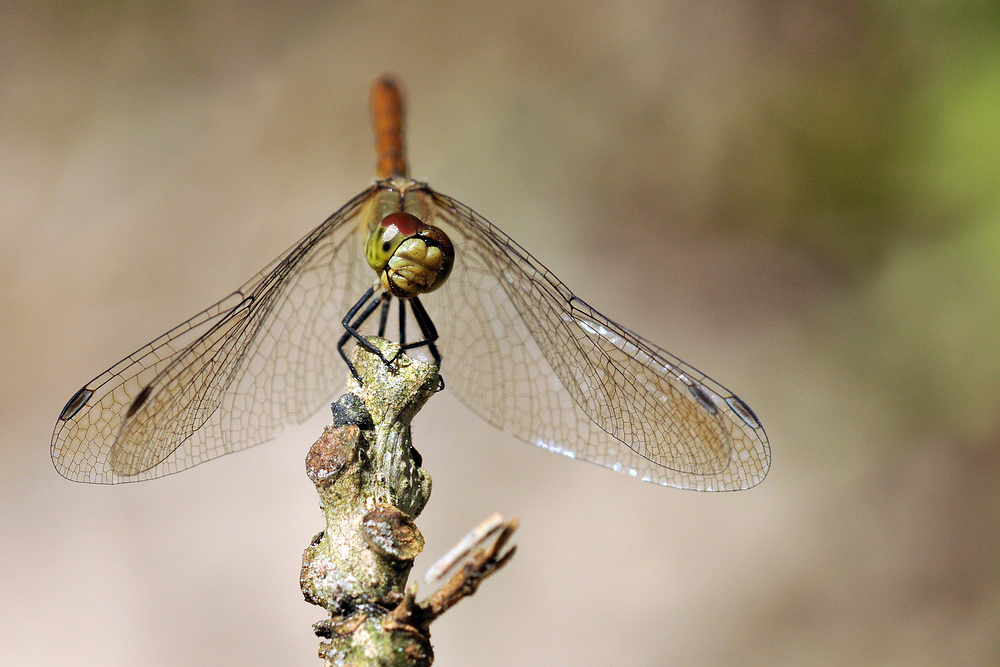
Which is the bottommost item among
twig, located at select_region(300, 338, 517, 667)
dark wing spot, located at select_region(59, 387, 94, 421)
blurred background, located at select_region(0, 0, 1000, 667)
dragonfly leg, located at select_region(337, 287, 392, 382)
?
twig, located at select_region(300, 338, 517, 667)

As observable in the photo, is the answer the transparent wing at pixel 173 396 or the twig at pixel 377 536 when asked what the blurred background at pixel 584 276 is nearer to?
the transparent wing at pixel 173 396

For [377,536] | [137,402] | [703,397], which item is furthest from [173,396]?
[703,397]

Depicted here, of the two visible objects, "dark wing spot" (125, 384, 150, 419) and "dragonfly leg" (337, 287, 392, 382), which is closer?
"dragonfly leg" (337, 287, 392, 382)

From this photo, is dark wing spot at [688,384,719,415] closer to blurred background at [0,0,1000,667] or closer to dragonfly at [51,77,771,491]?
dragonfly at [51,77,771,491]

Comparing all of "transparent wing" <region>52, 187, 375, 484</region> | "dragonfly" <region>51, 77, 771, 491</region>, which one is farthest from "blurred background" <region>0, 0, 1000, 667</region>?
"transparent wing" <region>52, 187, 375, 484</region>

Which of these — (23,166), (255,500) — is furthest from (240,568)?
(23,166)

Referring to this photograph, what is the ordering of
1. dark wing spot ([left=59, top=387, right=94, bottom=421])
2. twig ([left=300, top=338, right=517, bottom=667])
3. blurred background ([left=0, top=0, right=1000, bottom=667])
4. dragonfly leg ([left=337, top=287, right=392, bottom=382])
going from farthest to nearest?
blurred background ([left=0, top=0, right=1000, bottom=667]) < dark wing spot ([left=59, top=387, right=94, bottom=421]) < dragonfly leg ([left=337, top=287, right=392, bottom=382]) < twig ([left=300, top=338, right=517, bottom=667])

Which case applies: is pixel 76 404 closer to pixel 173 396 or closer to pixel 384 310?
pixel 173 396

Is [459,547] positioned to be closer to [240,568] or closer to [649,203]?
[240,568]
